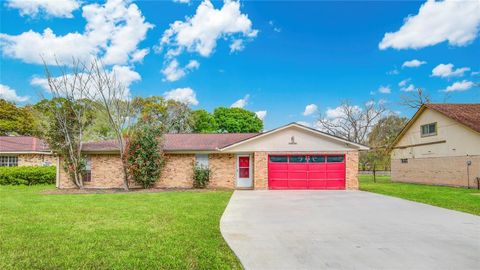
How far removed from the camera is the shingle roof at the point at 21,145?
74.7 ft

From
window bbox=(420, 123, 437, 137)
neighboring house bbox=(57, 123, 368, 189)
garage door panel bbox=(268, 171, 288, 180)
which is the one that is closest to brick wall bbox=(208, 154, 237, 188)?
neighboring house bbox=(57, 123, 368, 189)

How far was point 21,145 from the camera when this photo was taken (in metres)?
24.0

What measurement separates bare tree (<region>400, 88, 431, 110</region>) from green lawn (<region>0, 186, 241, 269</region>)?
30983 mm

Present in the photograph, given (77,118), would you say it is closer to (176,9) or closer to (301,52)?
(176,9)

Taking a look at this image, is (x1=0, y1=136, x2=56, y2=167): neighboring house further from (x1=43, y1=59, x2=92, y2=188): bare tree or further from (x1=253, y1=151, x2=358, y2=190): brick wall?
(x1=253, y1=151, x2=358, y2=190): brick wall

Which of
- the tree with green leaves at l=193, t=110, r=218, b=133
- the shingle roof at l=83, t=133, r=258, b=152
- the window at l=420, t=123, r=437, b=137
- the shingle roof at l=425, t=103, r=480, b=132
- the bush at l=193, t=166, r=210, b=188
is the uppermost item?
the tree with green leaves at l=193, t=110, r=218, b=133

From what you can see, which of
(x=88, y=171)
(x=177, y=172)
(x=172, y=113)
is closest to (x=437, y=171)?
(x=177, y=172)

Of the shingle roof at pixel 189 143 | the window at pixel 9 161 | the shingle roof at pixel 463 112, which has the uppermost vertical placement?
the shingle roof at pixel 463 112

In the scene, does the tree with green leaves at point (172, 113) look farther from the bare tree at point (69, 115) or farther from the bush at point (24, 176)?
the bare tree at point (69, 115)

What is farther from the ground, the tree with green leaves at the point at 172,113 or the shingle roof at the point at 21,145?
the tree with green leaves at the point at 172,113

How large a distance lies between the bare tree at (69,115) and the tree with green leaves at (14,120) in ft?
74.8

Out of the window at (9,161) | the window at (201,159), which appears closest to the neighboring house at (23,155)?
the window at (9,161)

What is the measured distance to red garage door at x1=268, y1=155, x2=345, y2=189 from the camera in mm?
16719

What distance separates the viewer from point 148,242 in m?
5.60
